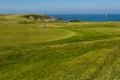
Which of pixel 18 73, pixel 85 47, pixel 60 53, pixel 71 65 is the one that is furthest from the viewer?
pixel 85 47

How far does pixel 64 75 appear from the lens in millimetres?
16297

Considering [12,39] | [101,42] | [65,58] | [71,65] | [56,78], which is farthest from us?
[12,39]

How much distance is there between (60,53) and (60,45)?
2590 mm

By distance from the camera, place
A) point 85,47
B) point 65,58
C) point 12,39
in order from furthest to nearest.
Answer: point 12,39
point 85,47
point 65,58

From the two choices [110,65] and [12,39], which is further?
[12,39]

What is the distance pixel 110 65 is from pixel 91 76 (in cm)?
245

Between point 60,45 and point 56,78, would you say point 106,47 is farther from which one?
point 56,78

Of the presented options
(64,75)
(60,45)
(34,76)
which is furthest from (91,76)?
(60,45)

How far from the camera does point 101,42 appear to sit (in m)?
24.5

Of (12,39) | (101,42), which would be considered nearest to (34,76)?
(101,42)

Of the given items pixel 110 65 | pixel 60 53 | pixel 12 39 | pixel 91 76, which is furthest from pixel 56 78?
pixel 12 39

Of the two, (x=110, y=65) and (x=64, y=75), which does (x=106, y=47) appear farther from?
(x=64, y=75)

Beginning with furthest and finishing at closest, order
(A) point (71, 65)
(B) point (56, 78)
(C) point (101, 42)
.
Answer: (C) point (101, 42) → (A) point (71, 65) → (B) point (56, 78)

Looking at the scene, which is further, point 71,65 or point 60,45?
point 60,45
